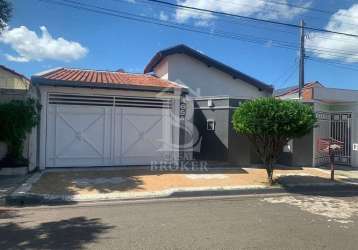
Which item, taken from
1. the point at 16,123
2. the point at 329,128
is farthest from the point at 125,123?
the point at 329,128

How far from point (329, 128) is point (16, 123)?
12259 mm

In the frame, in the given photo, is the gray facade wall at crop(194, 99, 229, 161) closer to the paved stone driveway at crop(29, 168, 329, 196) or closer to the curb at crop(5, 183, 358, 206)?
the paved stone driveway at crop(29, 168, 329, 196)

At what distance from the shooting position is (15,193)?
820 centimetres

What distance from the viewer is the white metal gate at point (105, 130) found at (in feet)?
38.6

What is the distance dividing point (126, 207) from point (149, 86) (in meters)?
5.44

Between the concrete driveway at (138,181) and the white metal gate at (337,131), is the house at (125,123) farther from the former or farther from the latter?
the white metal gate at (337,131)

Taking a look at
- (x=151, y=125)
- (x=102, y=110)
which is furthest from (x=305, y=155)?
(x=102, y=110)

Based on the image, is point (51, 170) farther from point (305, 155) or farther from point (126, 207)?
point (305, 155)

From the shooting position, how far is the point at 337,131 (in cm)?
1545

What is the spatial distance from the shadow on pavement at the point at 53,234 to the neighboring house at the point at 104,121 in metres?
5.58

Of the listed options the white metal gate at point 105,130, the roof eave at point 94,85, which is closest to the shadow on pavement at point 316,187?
the white metal gate at point 105,130

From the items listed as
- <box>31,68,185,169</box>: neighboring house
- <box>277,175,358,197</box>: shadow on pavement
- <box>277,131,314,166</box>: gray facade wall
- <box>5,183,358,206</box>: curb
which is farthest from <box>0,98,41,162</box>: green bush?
<box>277,131,314,166</box>: gray facade wall

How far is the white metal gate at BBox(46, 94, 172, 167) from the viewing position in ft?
38.6

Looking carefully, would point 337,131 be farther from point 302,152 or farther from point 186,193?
point 186,193
